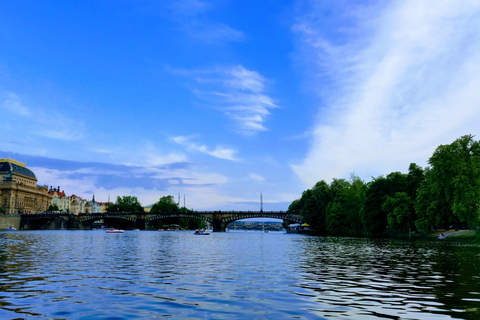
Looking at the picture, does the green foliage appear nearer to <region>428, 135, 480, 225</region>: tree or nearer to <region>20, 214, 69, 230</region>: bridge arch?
<region>428, 135, 480, 225</region>: tree

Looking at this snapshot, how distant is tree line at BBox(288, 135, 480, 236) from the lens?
232 feet

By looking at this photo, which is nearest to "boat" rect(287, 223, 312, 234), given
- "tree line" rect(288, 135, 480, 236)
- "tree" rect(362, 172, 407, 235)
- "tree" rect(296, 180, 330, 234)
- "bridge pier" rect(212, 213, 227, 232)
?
"tree" rect(296, 180, 330, 234)

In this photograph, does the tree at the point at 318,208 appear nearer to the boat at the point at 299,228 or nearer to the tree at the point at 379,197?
the boat at the point at 299,228

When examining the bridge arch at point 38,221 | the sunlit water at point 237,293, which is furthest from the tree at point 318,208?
the bridge arch at point 38,221

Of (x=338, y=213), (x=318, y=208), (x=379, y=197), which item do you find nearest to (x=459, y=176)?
(x=379, y=197)

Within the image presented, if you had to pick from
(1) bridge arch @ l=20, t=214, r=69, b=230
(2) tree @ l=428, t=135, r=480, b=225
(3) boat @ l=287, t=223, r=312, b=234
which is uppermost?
(2) tree @ l=428, t=135, r=480, b=225

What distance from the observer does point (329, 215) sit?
112562 millimetres

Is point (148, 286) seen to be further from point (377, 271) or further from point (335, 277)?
point (377, 271)

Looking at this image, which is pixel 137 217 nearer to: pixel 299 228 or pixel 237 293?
pixel 299 228

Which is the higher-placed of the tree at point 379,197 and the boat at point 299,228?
the tree at point 379,197

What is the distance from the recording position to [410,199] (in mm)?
89500

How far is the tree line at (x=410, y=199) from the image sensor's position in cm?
7081

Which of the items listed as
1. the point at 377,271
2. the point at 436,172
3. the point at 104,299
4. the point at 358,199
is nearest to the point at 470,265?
the point at 377,271

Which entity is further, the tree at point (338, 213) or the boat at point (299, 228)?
the boat at point (299, 228)
